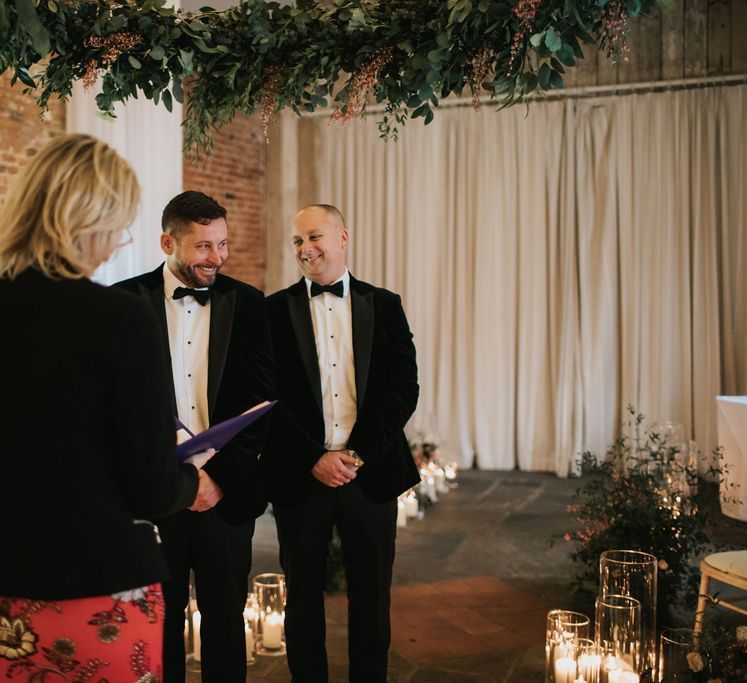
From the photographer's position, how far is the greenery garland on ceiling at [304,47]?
107 inches

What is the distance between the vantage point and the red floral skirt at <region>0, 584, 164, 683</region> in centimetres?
170

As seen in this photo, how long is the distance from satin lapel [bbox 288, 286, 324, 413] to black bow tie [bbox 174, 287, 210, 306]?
0.40 m

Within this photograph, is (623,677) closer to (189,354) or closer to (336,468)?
(336,468)

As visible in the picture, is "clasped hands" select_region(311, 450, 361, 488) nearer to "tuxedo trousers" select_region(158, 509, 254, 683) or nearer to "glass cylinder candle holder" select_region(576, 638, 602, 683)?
"tuxedo trousers" select_region(158, 509, 254, 683)

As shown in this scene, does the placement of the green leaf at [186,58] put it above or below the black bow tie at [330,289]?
above

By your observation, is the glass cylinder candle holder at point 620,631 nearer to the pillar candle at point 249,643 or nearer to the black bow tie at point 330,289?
the black bow tie at point 330,289

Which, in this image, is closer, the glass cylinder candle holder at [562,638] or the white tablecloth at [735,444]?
the glass cylinder candle holder at [562,638]

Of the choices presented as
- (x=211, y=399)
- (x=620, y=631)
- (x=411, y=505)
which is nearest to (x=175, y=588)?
(x=211, y=399)

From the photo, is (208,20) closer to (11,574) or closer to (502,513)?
(11,574)

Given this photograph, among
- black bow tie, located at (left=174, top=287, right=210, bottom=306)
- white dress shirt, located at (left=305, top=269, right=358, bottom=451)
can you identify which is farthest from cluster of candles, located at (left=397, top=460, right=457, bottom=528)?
black bow tie, located at (left=174, top=287, right=210, bottom=306)

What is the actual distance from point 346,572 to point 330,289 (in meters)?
1.01

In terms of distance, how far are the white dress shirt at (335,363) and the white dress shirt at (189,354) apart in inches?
18.5

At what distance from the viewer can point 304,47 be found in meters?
3.12

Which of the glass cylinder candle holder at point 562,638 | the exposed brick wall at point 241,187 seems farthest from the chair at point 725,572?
the exposed brick wall at point 241,187
